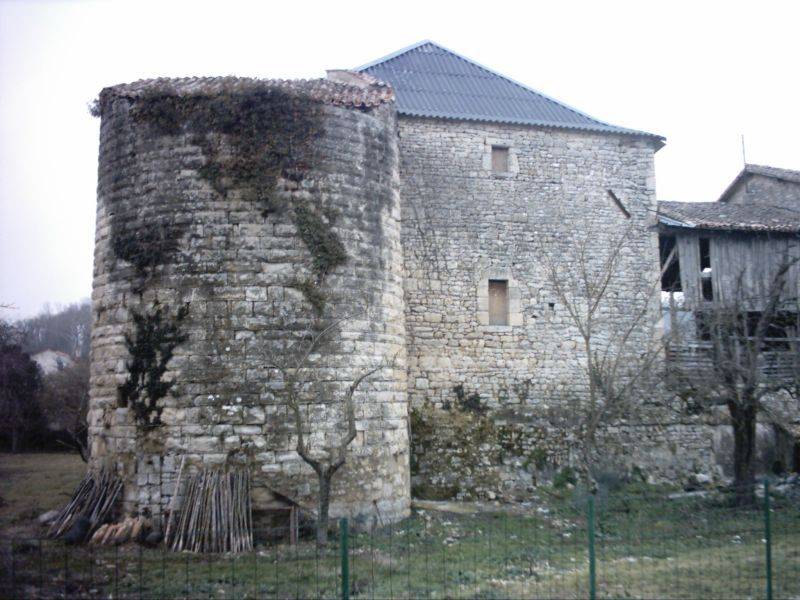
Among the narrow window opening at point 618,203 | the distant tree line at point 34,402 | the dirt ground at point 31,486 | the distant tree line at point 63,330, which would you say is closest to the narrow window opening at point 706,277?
the narrow window opening at point 618,203

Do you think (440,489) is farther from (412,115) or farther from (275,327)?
(412,115)

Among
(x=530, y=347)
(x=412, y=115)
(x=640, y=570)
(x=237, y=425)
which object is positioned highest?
(x=412, y=115)

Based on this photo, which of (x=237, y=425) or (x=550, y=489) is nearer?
(x=237, y=425)

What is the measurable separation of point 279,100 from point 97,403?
4.93 meters

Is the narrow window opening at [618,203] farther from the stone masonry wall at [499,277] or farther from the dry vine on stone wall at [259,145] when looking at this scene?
the dry vine on stone wall at [259,145]

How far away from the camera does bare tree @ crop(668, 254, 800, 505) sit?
11172mm

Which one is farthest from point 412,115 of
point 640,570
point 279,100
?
point 640,570

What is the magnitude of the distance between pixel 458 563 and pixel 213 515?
3.01 m

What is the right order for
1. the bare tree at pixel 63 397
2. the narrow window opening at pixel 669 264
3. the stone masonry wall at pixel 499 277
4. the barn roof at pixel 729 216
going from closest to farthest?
the stone masonry wall at pixel 499 277 → the barn roof at pixel 729 216 → the narrow window opening at pixel 669 264 → the bare tree at pixel 63 397

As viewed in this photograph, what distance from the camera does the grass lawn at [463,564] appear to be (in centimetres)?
679

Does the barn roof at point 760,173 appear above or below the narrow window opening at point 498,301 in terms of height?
above

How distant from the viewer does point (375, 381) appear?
999 centimetres

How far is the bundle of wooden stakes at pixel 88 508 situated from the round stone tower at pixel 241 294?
202 millimetres

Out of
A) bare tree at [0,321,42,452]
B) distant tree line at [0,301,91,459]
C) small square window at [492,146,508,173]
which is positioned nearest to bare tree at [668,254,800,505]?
small square window at [492,146,508,173]
